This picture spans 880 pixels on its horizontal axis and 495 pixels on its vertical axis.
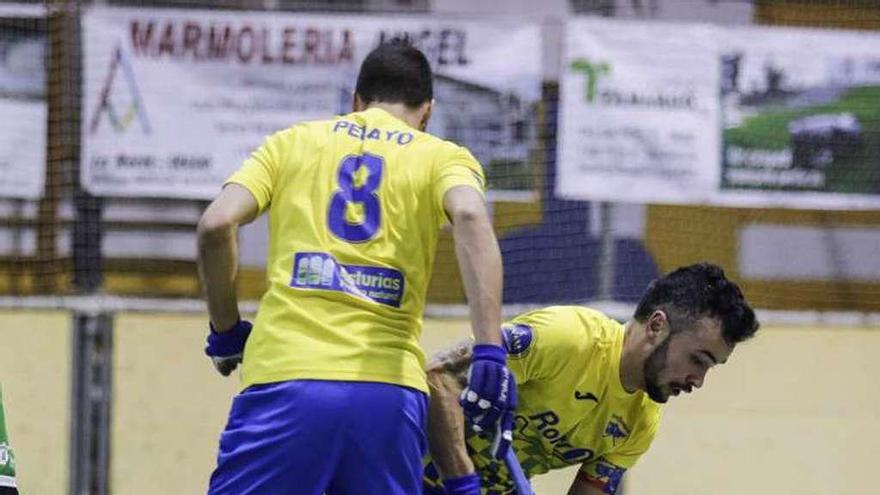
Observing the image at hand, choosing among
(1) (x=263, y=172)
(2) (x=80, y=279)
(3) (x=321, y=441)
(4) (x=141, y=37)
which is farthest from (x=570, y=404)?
(4) (x=141, y=37)

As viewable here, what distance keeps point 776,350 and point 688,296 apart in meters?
3.75

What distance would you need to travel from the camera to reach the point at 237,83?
8.39m

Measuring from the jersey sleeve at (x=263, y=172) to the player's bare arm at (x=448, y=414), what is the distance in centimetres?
77

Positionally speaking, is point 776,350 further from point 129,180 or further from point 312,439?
point 312,439

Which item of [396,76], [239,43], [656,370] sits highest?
[239,43]

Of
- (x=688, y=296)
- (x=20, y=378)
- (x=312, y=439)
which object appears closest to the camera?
(x=312, y=439)

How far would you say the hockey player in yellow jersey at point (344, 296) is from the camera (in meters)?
4.02

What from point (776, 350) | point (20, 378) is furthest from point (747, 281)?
point (20, 378)

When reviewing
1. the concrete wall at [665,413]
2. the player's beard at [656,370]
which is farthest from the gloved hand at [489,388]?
the concrete wall at [665,413]

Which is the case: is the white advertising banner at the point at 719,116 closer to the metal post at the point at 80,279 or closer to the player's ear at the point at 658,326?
the metal post at the point at 80,279

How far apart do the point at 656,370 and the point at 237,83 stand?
401cm

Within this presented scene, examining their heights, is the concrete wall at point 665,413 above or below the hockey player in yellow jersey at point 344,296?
below

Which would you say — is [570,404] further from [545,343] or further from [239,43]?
[239,43]

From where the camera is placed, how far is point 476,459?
5039mm
